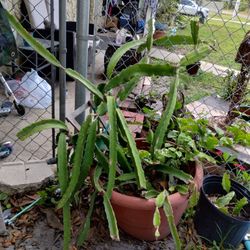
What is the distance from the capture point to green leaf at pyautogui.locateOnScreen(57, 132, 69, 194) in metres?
1.15

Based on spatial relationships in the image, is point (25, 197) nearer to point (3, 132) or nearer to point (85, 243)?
point (85, 243)

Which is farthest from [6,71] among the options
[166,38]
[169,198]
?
[169,198]

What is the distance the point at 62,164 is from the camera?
116 cm

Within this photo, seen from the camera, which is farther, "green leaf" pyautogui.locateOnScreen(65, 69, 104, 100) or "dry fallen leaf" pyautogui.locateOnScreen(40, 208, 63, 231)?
"dry fallen leaf" pyautogui.locateOnScreen(40, 208, 63, 231)

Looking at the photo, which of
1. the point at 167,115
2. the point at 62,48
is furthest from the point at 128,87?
the point at 62,48

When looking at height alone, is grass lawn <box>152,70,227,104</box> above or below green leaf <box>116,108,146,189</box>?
below

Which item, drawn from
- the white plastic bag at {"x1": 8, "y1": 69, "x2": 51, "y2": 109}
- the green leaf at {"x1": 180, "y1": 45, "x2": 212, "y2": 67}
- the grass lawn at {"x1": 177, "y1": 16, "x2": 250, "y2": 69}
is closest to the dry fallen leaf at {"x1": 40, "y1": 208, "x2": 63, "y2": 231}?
the green leaf at {"x1": 180, "y1": 45, "x2": 212, "y2": 67}

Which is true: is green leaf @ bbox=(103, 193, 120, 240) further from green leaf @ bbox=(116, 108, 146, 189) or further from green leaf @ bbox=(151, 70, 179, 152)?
green leaf @ bbox=(151, 70, 179, 152)

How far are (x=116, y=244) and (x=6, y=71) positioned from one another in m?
2.44

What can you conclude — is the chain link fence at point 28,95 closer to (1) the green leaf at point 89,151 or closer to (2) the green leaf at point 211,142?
(1) the green leaf at point 89,151

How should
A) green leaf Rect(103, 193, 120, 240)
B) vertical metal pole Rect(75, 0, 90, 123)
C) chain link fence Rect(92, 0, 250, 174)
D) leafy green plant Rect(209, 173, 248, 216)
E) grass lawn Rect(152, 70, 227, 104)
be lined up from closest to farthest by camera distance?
1. green leaf Rect(103, 193, 120, 240)
2. vertical metal pole Rect(75, 0, 90, 123)
3. leafy green plant Rect(209, 173, 248, 216)
4. chain link fence Rect(92, 0, 250, 174)
5. grass lawn Rect(152, 70, 227, 104)

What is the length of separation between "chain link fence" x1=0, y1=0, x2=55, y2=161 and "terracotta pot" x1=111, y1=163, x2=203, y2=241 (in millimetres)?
845

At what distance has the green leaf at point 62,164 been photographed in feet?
3.76

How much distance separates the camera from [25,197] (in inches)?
58.5
